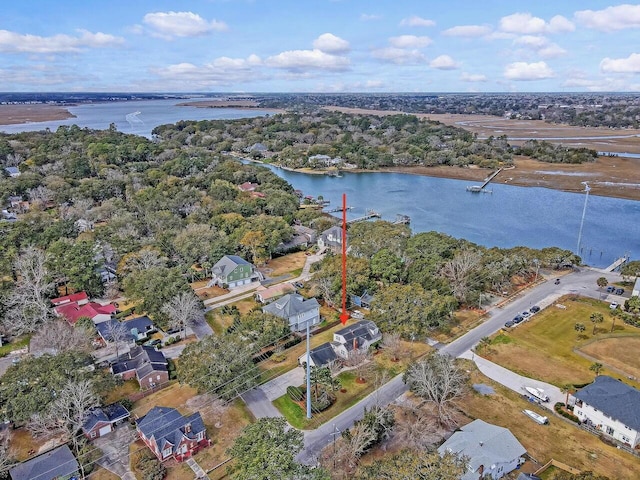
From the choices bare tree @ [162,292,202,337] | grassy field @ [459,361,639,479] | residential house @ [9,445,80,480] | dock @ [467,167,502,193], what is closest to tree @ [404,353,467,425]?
grassy field @ [459,361,639,479]

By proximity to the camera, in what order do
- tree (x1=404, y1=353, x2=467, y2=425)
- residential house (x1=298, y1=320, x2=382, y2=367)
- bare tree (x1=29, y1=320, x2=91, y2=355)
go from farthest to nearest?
residential house (x1=298, y1=320, x2=382, y2=367), bare tree (x1=29, y1=320, x2=91, y2=355), tree (x1=404, y1=353, x2=467, y2=425)

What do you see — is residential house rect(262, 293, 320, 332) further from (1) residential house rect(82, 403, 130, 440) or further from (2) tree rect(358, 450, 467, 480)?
(2) tree rect(358, 450, 467, 480)

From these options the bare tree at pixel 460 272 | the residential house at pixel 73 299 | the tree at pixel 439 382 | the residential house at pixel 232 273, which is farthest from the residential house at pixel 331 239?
the tree at pixel 439 382

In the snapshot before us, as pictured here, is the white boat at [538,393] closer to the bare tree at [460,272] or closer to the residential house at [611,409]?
the residential house at [611,409]

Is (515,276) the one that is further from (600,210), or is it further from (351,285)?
(600,210)

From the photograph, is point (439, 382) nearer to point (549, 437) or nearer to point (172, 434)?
point (549, 437)

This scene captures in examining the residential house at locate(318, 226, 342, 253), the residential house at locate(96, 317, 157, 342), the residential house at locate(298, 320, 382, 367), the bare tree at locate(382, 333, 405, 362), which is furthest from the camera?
the residential house at locate(318, 226, 342, 253)

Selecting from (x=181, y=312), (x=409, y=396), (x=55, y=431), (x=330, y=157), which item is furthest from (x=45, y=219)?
(x=330, y=157)
